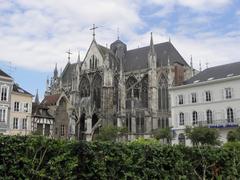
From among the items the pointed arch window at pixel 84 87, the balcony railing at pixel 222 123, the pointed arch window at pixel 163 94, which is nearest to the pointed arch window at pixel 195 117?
the balcony railing at pixel 222 123

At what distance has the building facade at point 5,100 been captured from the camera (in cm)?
3466

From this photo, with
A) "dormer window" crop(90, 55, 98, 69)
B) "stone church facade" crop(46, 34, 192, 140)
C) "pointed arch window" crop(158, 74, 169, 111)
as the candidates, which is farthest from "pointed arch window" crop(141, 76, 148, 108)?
"dormer window" crop(90, 55, 98, 69)

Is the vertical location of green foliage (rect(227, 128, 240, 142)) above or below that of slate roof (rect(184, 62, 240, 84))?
below

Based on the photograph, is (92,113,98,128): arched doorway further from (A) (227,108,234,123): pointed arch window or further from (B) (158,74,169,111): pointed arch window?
(A) (227,108,234,123): pointed arch window

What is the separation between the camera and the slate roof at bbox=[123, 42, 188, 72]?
54138mm

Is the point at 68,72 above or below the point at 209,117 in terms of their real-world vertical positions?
above

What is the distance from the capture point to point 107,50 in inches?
2368

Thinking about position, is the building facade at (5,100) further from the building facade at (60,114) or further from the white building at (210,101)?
the white building at (210,101)

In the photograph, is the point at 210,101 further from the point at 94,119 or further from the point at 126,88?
the point at 94,119

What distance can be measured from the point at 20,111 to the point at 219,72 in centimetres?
2256

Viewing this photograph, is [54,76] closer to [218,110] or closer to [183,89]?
[183,89]

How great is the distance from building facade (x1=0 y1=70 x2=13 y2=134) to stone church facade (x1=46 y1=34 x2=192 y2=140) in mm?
15080

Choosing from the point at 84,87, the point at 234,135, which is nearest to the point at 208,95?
the point at 234,135

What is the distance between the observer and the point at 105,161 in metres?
8.98
